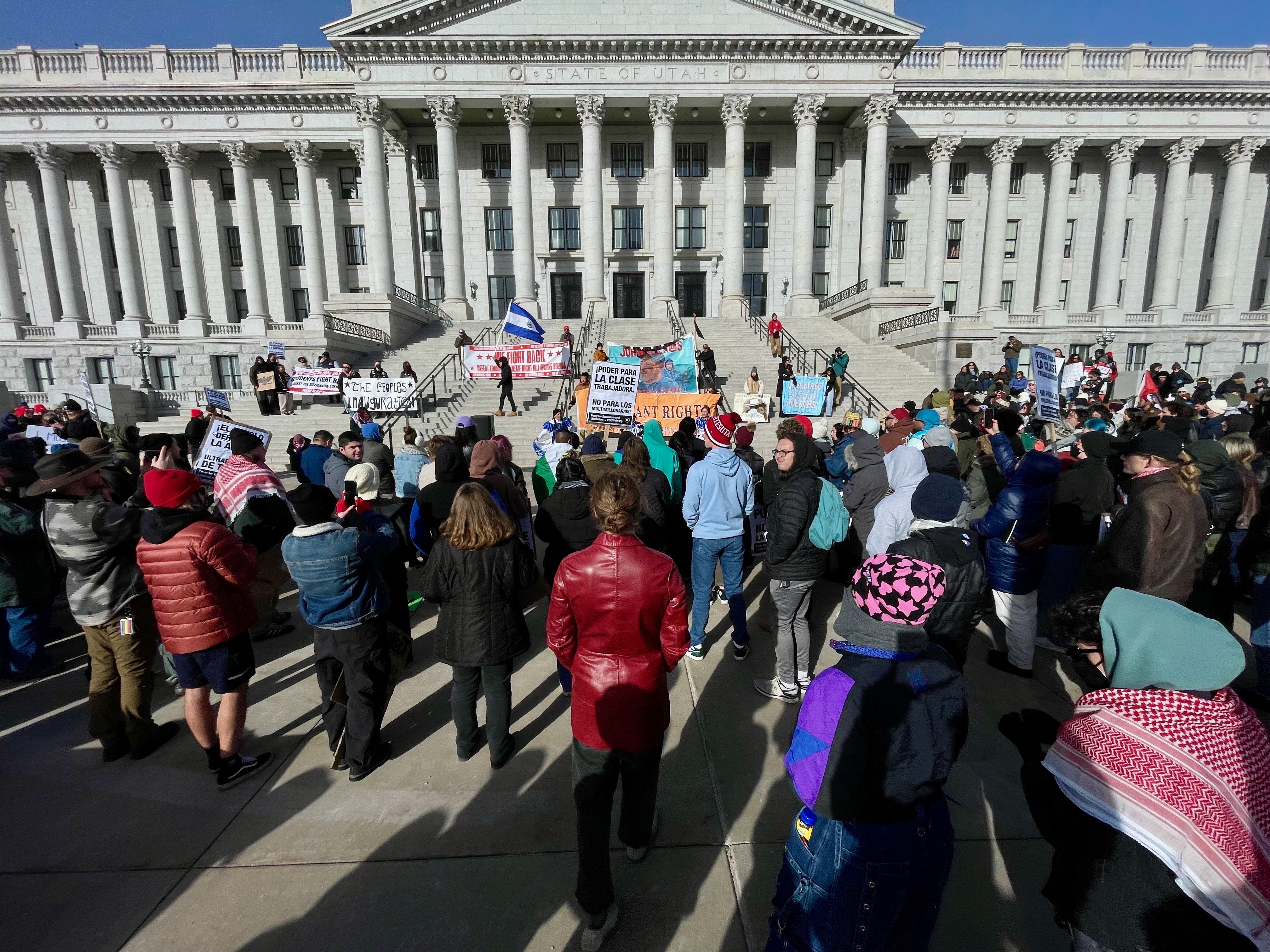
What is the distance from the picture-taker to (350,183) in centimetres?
3378

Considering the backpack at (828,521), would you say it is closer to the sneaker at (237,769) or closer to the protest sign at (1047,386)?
the sneaker at (237,769)

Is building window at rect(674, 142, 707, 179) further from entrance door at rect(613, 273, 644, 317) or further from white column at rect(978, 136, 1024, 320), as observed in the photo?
white column at rect(978, 136, 1024, 320)

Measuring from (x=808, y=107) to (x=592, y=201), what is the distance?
11.3m

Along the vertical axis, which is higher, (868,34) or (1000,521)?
(868,34)

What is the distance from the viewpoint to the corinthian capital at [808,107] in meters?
27.2

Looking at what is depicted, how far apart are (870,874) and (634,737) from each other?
1.11 m

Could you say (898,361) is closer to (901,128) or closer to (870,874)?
(901,128)

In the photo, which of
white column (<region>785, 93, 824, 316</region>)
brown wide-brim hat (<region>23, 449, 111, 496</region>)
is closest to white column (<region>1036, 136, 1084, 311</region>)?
white column (<region>785, 93, 824, 316</region>)

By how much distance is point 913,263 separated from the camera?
33969mm

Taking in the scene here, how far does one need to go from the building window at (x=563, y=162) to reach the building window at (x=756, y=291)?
11.4m

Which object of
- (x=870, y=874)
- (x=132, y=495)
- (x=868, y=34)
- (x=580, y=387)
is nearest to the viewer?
(x=870, y=874)

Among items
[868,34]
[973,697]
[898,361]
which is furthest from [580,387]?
[868,34]

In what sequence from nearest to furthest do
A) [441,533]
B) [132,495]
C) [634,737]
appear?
1. [634,737]
2. [441,533]
3. [132,495]

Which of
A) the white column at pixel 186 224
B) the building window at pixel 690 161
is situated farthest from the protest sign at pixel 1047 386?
the white column at pixel 186 224
